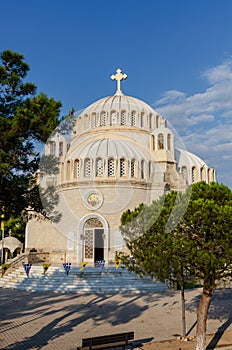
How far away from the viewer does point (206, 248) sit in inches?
310

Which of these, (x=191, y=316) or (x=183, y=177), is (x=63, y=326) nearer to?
(x=191, y=316)

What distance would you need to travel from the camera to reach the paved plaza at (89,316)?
10188 millimetres

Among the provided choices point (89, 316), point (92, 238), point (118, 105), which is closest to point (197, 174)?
point (118, 105)

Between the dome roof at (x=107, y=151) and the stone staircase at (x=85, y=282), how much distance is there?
827 centimetres

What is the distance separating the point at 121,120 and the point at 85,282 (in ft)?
54.3

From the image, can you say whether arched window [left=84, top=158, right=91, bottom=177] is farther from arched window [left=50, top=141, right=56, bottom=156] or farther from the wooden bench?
the wooden bench

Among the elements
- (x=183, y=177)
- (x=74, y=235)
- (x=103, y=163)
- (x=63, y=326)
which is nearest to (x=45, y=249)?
(x=74, y=235)

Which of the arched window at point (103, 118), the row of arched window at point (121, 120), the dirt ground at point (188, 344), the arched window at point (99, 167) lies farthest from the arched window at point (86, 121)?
the dirt ground at point (188, 344)

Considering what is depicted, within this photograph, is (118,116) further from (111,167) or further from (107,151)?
(111,167)

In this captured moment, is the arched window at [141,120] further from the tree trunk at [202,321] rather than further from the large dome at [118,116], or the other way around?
the tree trunk at [202,321]

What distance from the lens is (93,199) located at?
25.0 m

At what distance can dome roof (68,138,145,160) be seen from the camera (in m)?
24.9

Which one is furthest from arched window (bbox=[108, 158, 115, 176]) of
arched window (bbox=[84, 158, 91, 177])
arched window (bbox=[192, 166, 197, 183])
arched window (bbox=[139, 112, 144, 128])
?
arched window (bbox=[192, 166, 197, 183])

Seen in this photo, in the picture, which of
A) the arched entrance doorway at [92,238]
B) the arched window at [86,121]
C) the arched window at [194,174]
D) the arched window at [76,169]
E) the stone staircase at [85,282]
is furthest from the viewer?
the arched window at [86,121]
